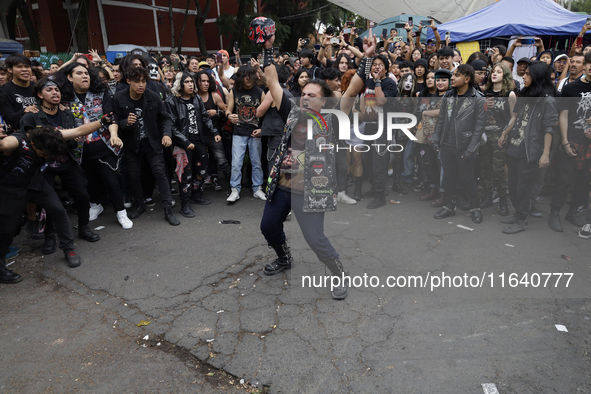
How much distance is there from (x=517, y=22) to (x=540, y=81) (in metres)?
8.67

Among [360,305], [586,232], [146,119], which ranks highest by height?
[146,119]

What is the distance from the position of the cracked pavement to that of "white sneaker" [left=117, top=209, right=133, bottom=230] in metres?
0.12

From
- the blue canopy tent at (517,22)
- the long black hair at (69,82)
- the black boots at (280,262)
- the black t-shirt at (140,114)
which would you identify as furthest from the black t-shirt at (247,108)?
the blue canopy tent at (517,22)

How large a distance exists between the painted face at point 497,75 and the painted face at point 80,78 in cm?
528

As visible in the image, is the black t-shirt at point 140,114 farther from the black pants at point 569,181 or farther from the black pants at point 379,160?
the black pants at point 569,181

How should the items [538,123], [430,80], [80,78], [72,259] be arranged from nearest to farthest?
[72,259] < [538,123] < [80,78] < [430,80]

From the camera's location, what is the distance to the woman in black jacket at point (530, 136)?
4699mm

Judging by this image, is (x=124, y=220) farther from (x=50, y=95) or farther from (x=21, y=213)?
(x=50, y=95)

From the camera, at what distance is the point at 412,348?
2.94 meters

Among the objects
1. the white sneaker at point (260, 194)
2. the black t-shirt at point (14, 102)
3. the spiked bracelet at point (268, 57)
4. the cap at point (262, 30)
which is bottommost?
the white sneaker at point (260, 194)

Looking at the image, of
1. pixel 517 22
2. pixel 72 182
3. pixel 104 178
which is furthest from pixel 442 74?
pixel 517 22

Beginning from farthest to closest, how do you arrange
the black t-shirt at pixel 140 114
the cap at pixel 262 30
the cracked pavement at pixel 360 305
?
the black t-shirt at pixel 140 114 < the cap at pixel 262 30 < the cracked pavement at pixel 360 305

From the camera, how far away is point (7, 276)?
13.2ft

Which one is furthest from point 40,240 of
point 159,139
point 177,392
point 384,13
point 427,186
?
point 384,13
